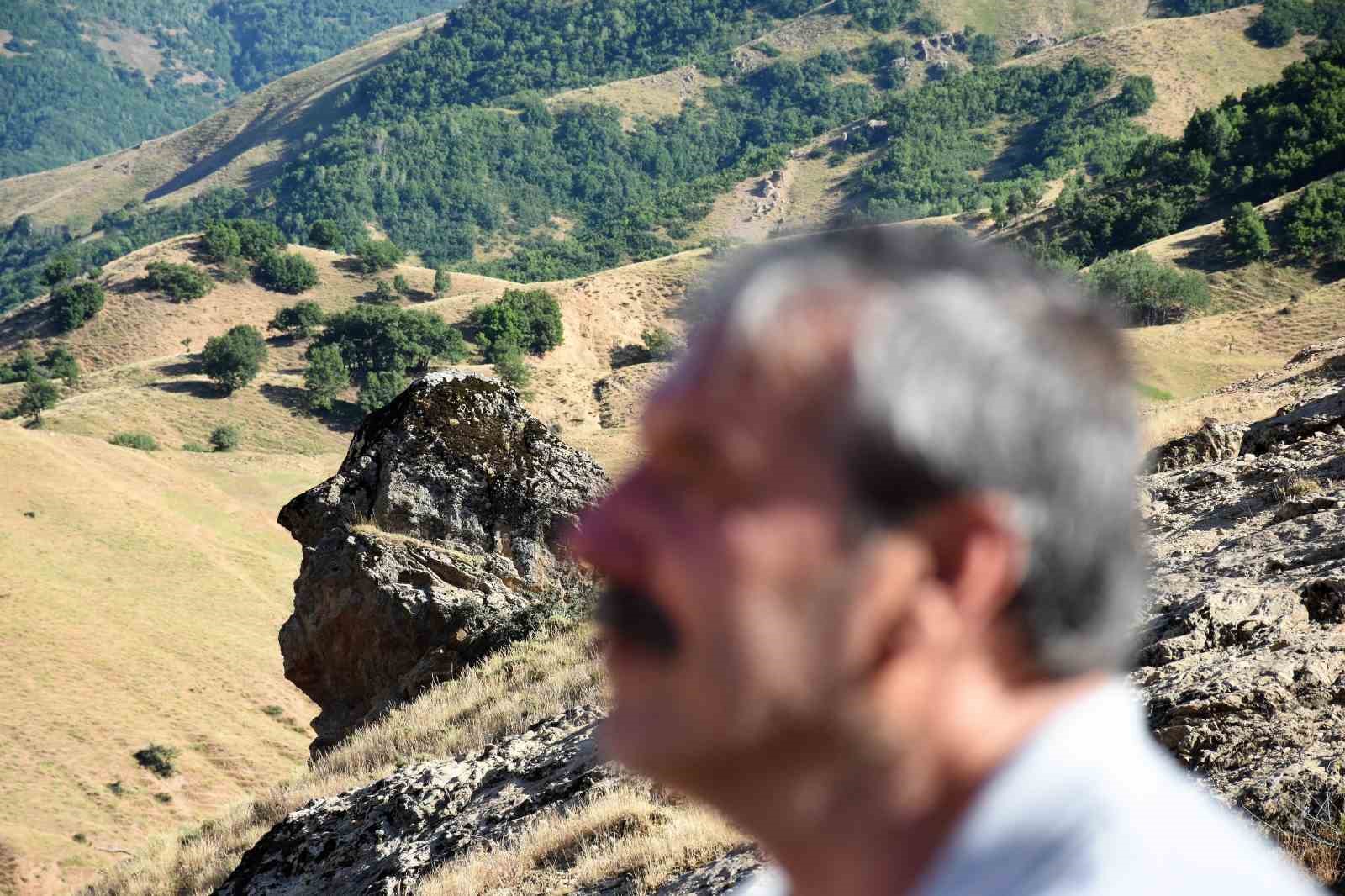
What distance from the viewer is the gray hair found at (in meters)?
0.90

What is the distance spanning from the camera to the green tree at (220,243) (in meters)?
85.6

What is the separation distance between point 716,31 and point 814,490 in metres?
204

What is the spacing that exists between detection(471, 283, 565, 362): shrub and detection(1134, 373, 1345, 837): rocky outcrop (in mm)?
65112

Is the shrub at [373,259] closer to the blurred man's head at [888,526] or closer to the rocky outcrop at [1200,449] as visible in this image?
the rocky outcrop at [1200,449]

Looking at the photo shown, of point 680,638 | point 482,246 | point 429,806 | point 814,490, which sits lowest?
point 482,246

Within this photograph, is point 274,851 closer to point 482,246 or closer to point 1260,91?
point 1260,91

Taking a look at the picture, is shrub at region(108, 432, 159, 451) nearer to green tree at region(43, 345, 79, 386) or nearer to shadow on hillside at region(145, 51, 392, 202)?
green tree at region(43, 345, 79, 386)

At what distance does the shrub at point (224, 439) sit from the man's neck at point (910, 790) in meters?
60.7

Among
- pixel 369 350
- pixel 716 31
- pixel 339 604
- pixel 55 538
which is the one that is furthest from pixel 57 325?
pixel 716 31

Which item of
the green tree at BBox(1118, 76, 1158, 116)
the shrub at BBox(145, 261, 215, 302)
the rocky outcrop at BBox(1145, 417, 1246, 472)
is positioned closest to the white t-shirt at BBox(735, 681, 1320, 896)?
the rocky outcrop at BBox(1145, 417, 1246, 472)

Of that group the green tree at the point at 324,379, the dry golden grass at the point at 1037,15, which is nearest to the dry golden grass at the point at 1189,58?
the dry golden grass at the point at 1037,15

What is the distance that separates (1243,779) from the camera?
3.62 m

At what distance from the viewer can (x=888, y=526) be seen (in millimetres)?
917

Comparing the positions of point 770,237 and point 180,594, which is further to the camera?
point 180,594
